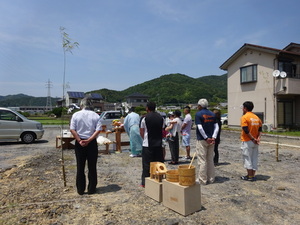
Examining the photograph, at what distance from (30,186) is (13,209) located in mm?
1265

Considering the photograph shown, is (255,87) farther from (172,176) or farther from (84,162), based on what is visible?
(84,162)

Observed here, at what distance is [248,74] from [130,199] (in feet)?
56.8

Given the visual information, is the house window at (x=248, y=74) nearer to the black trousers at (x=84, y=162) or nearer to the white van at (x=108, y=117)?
the white van at (x=108, y=117)

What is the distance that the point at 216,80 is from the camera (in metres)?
101

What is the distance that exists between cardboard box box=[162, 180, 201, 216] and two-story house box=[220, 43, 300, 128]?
15.2m

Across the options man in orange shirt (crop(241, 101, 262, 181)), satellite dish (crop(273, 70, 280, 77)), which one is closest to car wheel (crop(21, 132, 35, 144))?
man in orange shirt (crop(241, 101, 262, 181))

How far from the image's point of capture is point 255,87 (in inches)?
715

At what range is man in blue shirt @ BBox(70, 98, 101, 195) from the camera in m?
4.31

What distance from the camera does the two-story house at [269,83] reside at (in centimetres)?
1670

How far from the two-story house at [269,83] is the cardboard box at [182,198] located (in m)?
15.2

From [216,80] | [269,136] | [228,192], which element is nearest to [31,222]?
[228,192]

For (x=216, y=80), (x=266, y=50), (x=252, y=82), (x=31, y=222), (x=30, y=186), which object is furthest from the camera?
(x=216, y=80)

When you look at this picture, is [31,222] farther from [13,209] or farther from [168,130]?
[168,130]

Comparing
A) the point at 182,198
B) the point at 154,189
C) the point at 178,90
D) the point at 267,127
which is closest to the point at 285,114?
the point at 267,127
